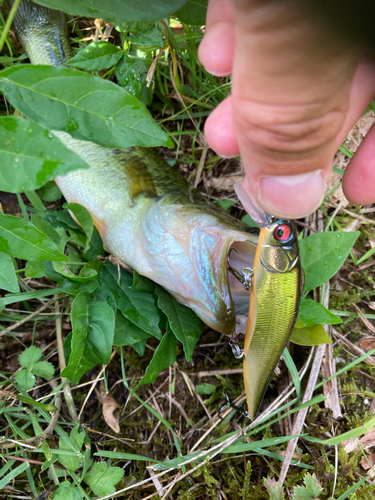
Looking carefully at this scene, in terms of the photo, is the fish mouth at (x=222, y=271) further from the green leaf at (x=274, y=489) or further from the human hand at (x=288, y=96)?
the green leaf at (x=274, y=489)

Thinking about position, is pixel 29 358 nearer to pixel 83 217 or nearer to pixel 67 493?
pixel 67 493

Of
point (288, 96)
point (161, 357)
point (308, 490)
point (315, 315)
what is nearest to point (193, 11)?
point (288, 96)

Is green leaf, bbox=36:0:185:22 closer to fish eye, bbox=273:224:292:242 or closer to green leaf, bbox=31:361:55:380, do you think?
fish eye, bbox=273:224:292:242

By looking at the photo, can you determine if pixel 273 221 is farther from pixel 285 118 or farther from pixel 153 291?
pixel 153 291

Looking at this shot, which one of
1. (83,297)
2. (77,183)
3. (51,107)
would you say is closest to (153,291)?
(83,297)

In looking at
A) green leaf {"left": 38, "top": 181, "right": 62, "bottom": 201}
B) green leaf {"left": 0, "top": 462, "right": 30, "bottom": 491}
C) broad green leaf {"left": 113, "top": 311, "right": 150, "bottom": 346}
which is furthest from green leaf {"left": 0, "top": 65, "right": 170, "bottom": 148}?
green leaf {"left": 0, "top": 462, "right": 30, "bottom": 491}
